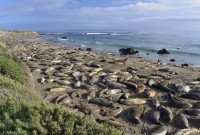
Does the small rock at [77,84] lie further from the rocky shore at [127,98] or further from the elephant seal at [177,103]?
the elephant seal at [177,103]

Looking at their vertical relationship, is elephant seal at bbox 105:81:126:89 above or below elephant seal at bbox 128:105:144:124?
above

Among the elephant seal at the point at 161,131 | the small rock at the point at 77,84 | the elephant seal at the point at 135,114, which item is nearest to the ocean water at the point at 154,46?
the small rock at the point at 77,84

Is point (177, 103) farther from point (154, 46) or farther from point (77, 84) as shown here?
point (154, 46)

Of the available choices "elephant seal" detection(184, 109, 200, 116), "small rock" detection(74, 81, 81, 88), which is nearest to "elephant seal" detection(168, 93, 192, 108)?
"elephant seal" detection(184, 109, 200, 116)

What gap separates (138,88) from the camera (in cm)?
1376

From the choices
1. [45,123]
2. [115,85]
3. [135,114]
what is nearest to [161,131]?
[135,114]

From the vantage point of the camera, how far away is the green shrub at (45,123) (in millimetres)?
5555

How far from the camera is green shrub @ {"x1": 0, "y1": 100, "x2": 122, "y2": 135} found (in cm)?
555

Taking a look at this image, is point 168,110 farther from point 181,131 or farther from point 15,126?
point 15,126

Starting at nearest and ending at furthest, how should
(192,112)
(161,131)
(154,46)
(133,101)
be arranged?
(161,131) → (192,112) → (133,101) → (154,46)

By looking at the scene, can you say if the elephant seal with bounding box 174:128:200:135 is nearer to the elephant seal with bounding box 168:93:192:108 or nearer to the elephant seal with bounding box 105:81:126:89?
the elephant seal with bounding box 168:93:192:108

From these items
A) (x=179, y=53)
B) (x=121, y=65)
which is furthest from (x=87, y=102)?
(x=179, y=53)

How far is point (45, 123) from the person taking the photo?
18.9ft

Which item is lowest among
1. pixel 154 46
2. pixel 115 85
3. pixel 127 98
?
pixel 154 46
